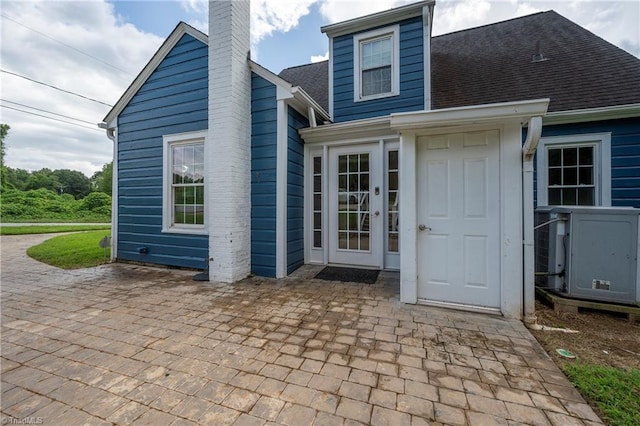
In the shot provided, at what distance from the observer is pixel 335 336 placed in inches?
90.8

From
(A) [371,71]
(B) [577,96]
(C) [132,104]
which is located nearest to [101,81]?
(C) [132,104]

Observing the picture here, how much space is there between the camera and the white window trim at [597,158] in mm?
4137

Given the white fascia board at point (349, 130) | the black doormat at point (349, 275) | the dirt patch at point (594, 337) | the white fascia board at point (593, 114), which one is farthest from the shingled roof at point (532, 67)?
the black doormat at point (349, 275)

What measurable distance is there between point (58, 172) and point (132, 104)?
159ft

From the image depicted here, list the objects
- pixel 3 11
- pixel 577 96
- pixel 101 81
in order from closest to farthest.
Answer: pixel 577 96, pixel 3 11, pixel 101 81

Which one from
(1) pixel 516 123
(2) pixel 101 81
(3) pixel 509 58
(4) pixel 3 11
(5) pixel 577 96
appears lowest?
(1) pixel 516 123

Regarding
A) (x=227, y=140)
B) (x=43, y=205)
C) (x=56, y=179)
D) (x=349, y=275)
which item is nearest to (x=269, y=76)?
(x=227, y=140)

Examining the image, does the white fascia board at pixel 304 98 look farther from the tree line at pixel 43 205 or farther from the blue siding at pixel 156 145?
the tree line at pixel 43 205

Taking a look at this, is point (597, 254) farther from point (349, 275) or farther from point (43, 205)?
point (43, 205)

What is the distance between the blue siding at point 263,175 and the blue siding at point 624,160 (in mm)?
5402

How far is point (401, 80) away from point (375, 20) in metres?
1.33

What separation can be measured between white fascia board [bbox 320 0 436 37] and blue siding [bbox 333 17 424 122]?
103 millimetres

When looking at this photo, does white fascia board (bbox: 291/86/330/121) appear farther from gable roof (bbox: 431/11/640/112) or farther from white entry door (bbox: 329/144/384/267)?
gable roof (bbox: 431/11/640/112)

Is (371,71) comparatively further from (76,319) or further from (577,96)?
(76,319)
